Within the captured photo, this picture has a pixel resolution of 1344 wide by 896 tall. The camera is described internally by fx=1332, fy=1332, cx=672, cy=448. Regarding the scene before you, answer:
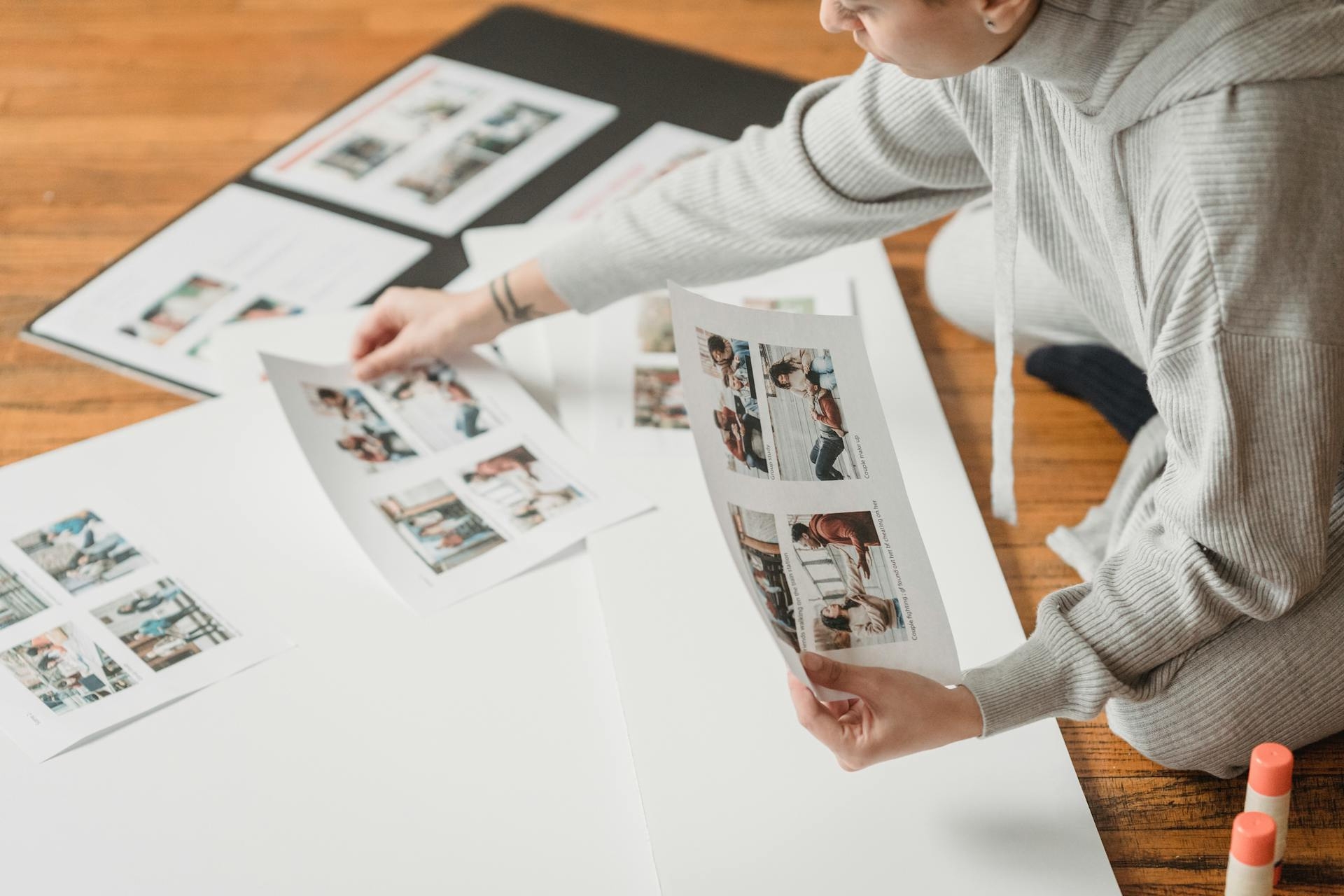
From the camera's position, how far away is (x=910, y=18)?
0.74m

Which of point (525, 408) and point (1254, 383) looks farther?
point (525, 408)

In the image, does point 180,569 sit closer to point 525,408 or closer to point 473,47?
point 525,408

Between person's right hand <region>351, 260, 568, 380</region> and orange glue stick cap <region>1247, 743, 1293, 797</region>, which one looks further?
person's right hand <region>351, 260, 568, 380</region>

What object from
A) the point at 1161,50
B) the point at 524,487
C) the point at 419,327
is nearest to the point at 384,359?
the point at 419,327

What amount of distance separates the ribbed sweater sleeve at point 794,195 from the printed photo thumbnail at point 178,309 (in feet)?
1.54

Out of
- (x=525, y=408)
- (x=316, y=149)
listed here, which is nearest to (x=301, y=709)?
(x=525, y=408)

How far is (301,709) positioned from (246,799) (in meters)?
0.08

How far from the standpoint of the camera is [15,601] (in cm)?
106

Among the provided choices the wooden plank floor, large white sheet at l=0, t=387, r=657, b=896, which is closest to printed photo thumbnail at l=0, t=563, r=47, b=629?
large white sheet at l=0, t=387, r=657, b=896

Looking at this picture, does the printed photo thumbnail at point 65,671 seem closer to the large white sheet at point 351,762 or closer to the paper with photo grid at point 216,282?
the large white sheet at point 351,762

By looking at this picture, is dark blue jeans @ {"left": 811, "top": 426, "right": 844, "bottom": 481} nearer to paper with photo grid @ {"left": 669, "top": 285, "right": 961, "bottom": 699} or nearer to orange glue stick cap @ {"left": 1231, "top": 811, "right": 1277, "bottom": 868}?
paper with photo grid @ {"left": 669, "top": 285, "right": 961, "bottom": 699}

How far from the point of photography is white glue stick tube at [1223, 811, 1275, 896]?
73 cm

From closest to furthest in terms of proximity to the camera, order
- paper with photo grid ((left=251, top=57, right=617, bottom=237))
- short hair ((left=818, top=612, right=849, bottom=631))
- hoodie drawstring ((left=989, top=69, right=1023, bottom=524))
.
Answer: short hair ((left=818, top=612, right=849, bottom=631)), hoodie drawstring ((left=989, top=69, right=1023, bottom=524)), paper with photo grid ((left=251, top=57, right=617, bottom=237))

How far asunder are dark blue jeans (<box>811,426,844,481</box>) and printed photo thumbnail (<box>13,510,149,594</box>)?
574 millimetres
